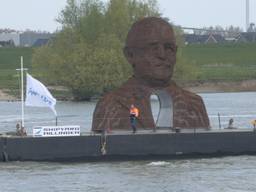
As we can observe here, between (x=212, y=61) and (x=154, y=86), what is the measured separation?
107m

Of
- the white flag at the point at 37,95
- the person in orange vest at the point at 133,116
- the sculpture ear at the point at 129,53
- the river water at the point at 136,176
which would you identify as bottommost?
the river water at the point at 136,176

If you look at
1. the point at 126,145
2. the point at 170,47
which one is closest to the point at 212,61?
the point at 170,47

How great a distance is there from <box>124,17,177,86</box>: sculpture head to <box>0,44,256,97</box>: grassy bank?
2879 inches

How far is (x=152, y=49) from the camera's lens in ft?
178

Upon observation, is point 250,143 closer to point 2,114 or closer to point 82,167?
point 82,167

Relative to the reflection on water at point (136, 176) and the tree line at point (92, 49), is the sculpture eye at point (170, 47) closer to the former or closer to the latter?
the reflection on water at point (136, 176)

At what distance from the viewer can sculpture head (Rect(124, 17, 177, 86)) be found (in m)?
54.0

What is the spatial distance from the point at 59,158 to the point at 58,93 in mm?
71250

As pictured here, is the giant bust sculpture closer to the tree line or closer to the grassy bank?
the tree line

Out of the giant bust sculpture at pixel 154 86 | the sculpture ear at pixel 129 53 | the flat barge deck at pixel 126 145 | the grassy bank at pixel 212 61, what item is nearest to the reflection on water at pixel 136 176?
the flat barge deck at pixel 126 145

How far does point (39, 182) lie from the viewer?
4459 cm

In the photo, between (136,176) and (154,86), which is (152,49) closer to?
(154,86)

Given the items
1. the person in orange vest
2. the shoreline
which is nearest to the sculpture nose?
the person in orange vest

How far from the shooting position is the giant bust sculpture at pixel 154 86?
53.6 meters
